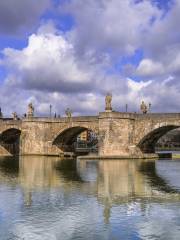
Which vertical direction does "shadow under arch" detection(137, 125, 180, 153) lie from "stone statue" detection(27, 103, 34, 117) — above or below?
below

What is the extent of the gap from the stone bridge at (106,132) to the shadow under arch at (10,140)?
337 centimetres

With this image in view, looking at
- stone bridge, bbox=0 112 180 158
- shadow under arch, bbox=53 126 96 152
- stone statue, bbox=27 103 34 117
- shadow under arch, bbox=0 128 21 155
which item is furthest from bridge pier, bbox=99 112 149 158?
shadow under arch, bbox=0 128 21 155

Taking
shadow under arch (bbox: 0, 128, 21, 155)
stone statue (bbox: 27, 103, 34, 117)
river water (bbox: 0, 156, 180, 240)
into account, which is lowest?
river water (bbox: 0, 156, 180, 240)

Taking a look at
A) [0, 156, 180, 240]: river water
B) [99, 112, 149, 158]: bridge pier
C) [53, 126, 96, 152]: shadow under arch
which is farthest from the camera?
[53, 126, 96, 152]: shadow under arch

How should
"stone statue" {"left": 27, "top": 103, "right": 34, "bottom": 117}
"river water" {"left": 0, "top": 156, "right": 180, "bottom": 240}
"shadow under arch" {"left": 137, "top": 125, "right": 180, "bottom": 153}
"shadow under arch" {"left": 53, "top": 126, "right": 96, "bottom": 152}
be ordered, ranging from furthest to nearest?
1. "stone statue" {"left": 27, "top": 103, "right": 34, "bottom": 117}
2. "shadow under arch" {"left": 53, "top": 126, "right": 96, "bottom": 152}
3. "shadow under arch" {"left": 137, "top": 125, "right": 180, "bottom": 153}
4. "river water" {"left": 0, "top": 156, "right": 180, "bottom": 240}

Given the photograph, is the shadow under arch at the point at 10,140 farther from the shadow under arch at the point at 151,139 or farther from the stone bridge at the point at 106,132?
the shadow under arch at the point at 151,139

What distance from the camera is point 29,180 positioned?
24.0 m

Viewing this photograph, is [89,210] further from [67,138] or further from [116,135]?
[67,138]

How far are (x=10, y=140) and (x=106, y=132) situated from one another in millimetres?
22754

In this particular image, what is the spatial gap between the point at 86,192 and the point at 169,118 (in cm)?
2649

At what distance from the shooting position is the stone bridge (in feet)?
150

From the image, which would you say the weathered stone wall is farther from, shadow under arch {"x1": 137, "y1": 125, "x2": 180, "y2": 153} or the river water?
the river water

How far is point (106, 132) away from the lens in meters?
46.2

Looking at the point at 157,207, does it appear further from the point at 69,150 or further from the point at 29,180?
the point at 69,150
